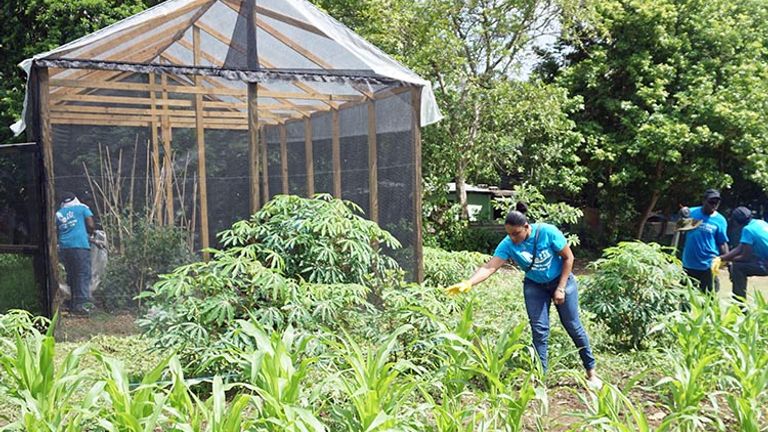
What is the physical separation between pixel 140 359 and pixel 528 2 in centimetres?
963

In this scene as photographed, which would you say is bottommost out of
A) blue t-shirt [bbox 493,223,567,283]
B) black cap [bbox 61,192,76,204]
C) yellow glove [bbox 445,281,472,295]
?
yellow glove [bbox 445,281,472,295]

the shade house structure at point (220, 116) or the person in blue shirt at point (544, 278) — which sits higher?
the shade house structure at point (220, 116)

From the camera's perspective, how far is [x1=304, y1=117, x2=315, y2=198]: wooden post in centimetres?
761

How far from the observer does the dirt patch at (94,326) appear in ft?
21.1

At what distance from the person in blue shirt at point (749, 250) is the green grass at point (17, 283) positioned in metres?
6.44

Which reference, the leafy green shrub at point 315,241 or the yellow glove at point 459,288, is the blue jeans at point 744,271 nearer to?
the yellow glove at point 459,288

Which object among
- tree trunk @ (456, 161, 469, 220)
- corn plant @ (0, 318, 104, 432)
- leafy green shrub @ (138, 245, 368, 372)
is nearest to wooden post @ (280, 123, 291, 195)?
leafy green shrub @ (138, 245, 368, 372)

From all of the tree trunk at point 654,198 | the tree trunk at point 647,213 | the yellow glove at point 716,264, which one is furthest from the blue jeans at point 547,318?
the tree trunk at point 647,213

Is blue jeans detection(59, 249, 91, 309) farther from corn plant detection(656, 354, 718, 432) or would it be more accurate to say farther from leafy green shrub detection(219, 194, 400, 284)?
corn plant detection(656, 354, 718, 432)

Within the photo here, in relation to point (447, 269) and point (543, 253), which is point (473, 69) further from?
point (543, 253)

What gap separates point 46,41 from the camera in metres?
13.7

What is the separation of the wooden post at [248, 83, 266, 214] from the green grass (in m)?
2.10

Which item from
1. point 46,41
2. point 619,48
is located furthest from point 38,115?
→ point 619,48

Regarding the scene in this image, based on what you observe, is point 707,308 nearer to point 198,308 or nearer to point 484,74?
point 198,308
